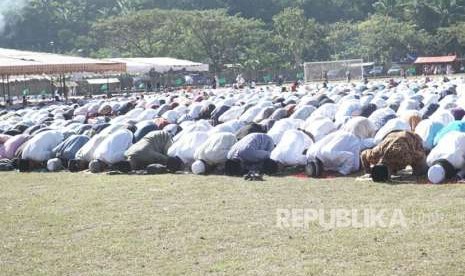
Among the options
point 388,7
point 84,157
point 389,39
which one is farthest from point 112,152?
point 388,7

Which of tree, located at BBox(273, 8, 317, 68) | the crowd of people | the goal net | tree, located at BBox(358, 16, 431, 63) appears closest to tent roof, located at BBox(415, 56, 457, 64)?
tree, located at BBox(358, 16, 431, 63)

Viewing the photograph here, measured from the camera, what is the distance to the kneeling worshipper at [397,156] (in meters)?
11.0

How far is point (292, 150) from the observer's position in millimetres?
12883

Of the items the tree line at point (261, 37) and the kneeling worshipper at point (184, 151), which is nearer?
the kneeling worshipper at point (184, 151)

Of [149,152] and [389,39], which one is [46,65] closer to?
[149,152]

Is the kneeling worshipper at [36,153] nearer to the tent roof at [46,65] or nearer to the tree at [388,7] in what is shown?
A: the tent roof at [46,65]

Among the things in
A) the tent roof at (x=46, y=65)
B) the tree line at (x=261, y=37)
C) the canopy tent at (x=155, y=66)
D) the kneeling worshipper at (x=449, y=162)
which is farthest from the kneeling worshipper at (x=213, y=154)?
the tree line at (x=261, y=37)

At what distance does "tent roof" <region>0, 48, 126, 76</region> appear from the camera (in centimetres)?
3803

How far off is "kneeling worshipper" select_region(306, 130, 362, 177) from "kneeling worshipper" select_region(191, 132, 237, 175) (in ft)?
5.65

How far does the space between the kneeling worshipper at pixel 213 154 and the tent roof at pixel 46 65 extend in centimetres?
2666

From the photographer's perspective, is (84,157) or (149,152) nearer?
(149,152)

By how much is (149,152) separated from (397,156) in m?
5.26

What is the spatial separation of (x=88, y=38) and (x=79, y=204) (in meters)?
71.3

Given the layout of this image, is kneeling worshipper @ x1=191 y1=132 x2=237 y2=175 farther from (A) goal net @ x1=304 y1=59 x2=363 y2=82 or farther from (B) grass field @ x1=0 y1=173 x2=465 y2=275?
(A) goal net @ x1=304 y1=59 x2=363 y2=82
